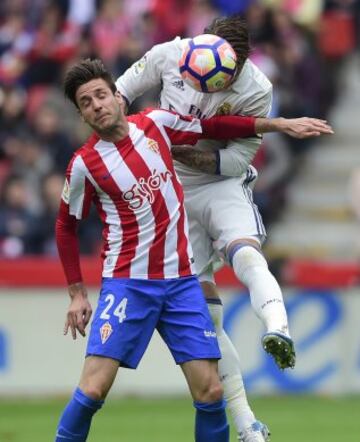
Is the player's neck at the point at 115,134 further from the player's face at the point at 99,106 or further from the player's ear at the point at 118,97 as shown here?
the player's ear at the point at 118,97

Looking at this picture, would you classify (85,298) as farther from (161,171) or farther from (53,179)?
(53,179)

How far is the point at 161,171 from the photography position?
857 centimetres

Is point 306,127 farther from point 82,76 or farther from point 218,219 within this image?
point 82,76

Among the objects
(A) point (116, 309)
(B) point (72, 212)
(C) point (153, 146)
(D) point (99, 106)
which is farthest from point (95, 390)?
(D) point (99, 106)

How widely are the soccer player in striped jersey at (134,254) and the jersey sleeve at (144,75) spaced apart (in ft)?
2.37

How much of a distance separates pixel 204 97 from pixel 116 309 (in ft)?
5.06

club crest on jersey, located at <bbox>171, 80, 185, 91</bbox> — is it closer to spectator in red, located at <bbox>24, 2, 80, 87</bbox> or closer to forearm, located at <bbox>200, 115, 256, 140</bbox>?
forearm, located at <bbox>200, 115, 256, 140</bbox>

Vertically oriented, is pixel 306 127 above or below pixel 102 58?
below

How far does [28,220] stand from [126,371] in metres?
2.08

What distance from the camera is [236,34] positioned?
8938 millimetres

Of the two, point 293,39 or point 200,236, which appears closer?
point 200,236

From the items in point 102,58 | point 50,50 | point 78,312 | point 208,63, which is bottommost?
point 78,312

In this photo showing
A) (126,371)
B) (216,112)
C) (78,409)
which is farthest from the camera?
(126,371)

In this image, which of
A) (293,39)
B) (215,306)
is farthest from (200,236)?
(293,39)
